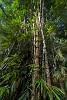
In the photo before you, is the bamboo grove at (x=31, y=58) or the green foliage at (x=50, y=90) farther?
the bamboo grove at (x=31, y=58)

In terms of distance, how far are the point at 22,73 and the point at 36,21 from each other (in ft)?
3.84

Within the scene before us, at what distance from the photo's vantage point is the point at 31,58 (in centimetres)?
356

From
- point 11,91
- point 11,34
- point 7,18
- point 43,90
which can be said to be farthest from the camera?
point 7,18

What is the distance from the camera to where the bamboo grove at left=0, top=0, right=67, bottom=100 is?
2859 millimetres

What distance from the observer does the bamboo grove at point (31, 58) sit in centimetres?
286

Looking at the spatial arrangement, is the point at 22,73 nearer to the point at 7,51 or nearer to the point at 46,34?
the point at 7,51

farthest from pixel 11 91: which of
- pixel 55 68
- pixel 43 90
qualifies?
pixel 55 68

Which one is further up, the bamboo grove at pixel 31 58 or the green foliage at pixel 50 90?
the bamboo grove at pixel 31 58

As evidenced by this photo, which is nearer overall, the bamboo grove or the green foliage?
the green foliage

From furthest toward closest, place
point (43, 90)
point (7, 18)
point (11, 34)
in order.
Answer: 1. point (7, 18)
2. point (11, 34)
3. point (43, 90)

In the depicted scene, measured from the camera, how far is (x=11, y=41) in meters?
3.57

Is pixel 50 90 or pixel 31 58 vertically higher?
pixel 31 58

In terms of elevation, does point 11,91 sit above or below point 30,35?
below

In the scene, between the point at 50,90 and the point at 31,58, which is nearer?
the point at 50,90
